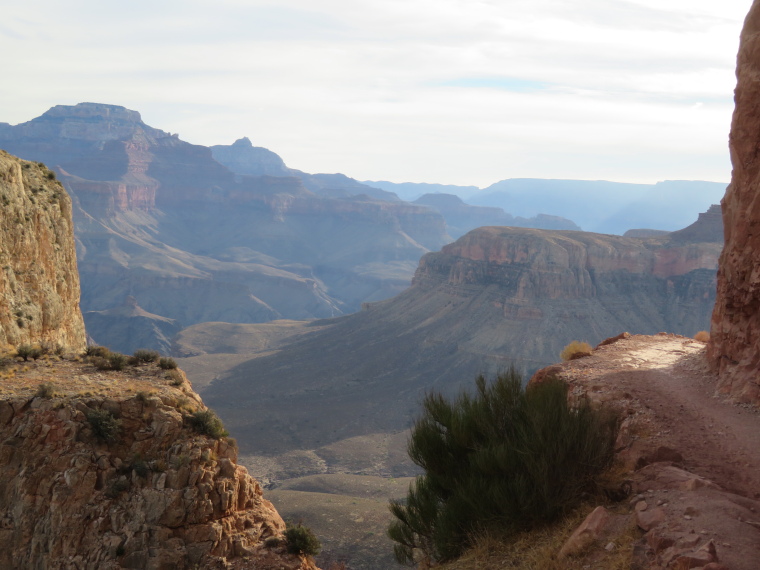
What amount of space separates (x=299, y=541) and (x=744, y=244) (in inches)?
491

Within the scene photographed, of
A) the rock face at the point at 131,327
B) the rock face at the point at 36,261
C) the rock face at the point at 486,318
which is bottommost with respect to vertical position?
the rock face at the point at 131,327

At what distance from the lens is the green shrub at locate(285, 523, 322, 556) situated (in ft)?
50.5

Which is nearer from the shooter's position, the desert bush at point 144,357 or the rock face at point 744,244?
the rock face at point 744,244

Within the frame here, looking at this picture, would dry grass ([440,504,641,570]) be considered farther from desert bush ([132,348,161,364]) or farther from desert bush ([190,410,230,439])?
desert bush ([132,348,161,364])

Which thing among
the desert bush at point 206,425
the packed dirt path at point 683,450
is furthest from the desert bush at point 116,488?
A: the packed dirt path at point 683,450

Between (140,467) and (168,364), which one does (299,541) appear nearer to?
(140,467)

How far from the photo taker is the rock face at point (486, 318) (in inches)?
2908

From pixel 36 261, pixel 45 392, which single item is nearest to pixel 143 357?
pixel 45 392

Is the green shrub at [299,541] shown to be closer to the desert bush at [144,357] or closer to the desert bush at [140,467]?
the desert bush at [140,467]

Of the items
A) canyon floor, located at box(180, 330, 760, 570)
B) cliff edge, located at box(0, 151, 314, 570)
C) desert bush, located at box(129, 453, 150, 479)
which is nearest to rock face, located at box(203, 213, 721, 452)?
canyon floor, located at box(180, 330, 760, 570)

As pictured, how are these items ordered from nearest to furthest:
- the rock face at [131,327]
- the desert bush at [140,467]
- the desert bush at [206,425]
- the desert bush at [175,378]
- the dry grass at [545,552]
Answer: the dry grass at [545,552], the desert bush at [140,467], the desert bush at [206,425], the desert bush at [175,378], the rock face at [131,327]

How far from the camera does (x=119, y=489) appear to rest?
14617 millimetres

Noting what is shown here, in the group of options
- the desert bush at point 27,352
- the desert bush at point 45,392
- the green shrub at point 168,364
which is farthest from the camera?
the green shrub at point 168,364

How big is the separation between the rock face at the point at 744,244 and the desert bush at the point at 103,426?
1383 centimetres
